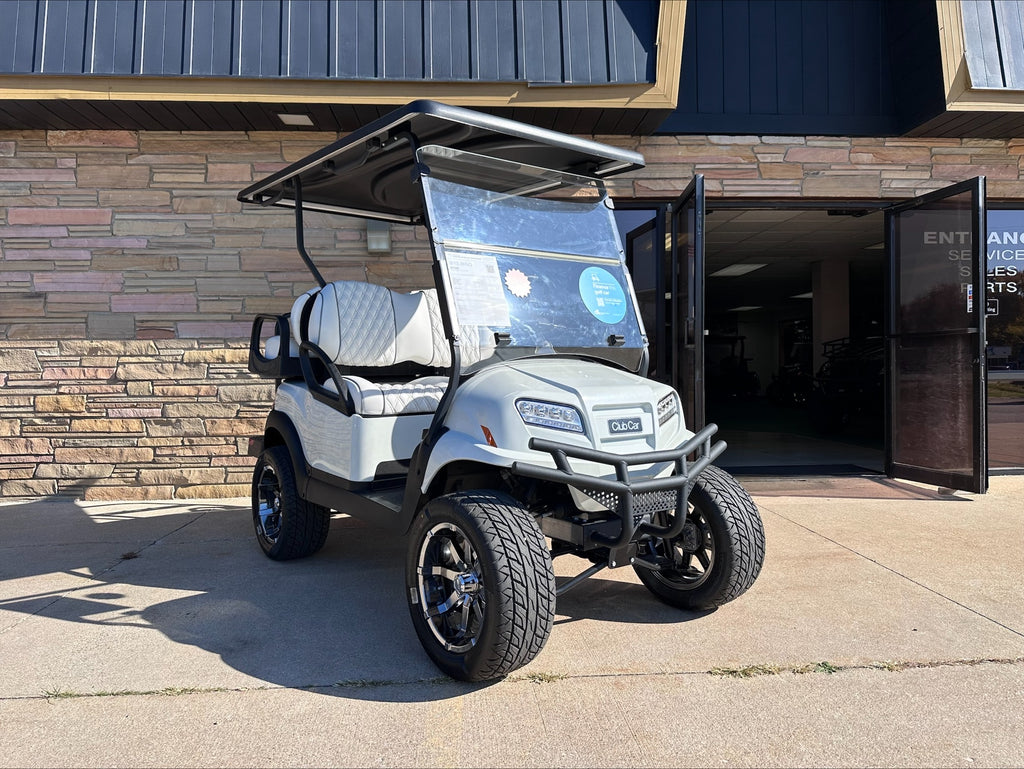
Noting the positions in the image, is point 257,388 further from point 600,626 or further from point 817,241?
point 817,241

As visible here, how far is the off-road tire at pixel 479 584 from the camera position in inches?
94.0

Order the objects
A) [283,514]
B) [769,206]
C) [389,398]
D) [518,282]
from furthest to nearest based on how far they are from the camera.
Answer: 1. [769,206]
2. [283,514]
3. [389,398]
4. [518,282]

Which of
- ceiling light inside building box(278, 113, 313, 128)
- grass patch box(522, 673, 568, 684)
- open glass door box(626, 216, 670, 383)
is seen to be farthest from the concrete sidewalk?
ceiling light inside building box(278, 113, 313, 128)

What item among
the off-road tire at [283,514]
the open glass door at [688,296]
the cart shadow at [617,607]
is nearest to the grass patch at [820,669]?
the cart shadow at [617,607]

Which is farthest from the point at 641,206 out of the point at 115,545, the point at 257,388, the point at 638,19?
→ the point at 115,545

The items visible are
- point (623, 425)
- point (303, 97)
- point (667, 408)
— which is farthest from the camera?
point (303, 97)

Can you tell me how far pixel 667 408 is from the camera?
2.98 metres

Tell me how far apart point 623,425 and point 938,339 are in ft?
15.2

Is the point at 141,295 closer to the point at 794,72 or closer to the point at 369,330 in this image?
the point at 369,330

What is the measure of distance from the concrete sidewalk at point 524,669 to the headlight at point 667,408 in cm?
88

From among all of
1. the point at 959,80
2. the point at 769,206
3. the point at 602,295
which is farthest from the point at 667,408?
the point at 959,80

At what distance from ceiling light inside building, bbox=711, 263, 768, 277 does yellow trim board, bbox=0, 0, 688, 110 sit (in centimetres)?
873

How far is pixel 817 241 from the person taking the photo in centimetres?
1151

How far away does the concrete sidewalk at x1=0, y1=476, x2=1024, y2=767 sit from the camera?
2176mm
